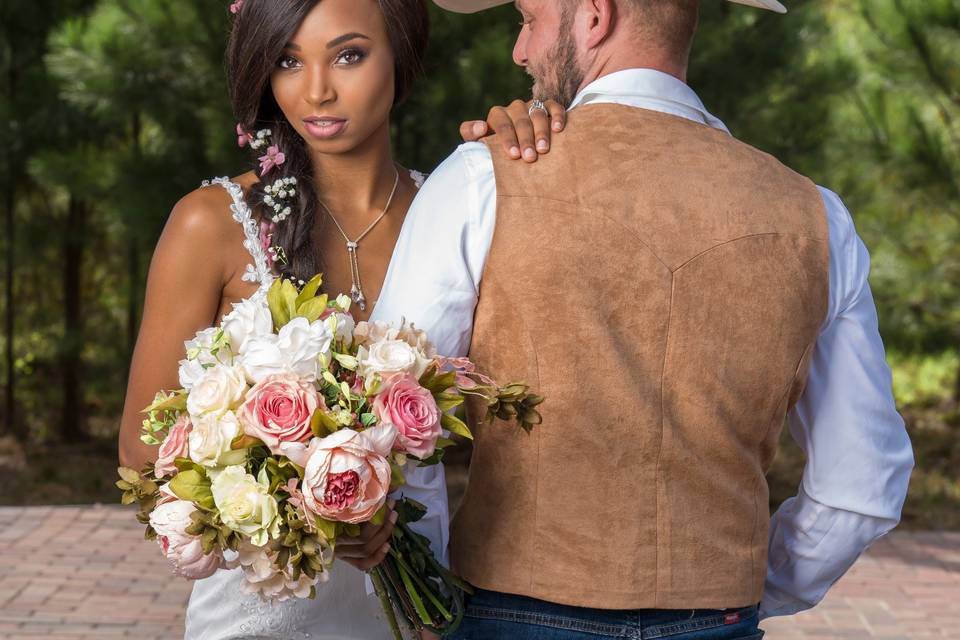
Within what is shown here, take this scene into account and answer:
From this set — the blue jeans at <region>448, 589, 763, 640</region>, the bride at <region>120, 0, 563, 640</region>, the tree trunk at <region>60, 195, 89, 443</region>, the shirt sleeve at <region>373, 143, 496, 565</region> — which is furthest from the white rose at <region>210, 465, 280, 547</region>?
the tree trunk at <region>60, 195, 89, 443</region>

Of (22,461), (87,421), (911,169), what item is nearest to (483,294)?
(911,169)

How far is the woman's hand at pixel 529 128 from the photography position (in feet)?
6.19

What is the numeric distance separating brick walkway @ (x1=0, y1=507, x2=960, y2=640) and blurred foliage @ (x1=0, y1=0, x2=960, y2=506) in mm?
1723

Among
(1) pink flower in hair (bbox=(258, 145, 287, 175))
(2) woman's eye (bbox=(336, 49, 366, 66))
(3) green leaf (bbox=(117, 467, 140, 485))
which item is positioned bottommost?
(3) green leaf (bbox=(117, 467, 140, 485))

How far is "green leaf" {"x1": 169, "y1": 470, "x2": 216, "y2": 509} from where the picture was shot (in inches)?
66.3

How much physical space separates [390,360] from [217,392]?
0.23 meters

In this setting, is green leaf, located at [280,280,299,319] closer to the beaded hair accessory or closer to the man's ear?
the man's ear

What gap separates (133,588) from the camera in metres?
5.64

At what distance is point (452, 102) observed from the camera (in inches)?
275

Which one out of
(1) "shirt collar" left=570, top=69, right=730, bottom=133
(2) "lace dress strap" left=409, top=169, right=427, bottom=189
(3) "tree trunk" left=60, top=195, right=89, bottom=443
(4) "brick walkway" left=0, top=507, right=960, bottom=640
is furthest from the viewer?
(3) "tree trunk" left=60, top=195, right=89, bottom=443

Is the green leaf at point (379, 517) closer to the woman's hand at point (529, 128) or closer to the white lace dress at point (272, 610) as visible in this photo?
the woman's hand at point (529, 128)

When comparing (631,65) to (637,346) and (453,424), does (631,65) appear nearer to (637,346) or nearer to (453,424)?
(637,346)

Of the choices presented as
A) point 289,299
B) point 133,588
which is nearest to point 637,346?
point 289,299

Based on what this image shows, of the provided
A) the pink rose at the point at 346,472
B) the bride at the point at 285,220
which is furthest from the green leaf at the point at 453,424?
the bride at the point at 285,220
